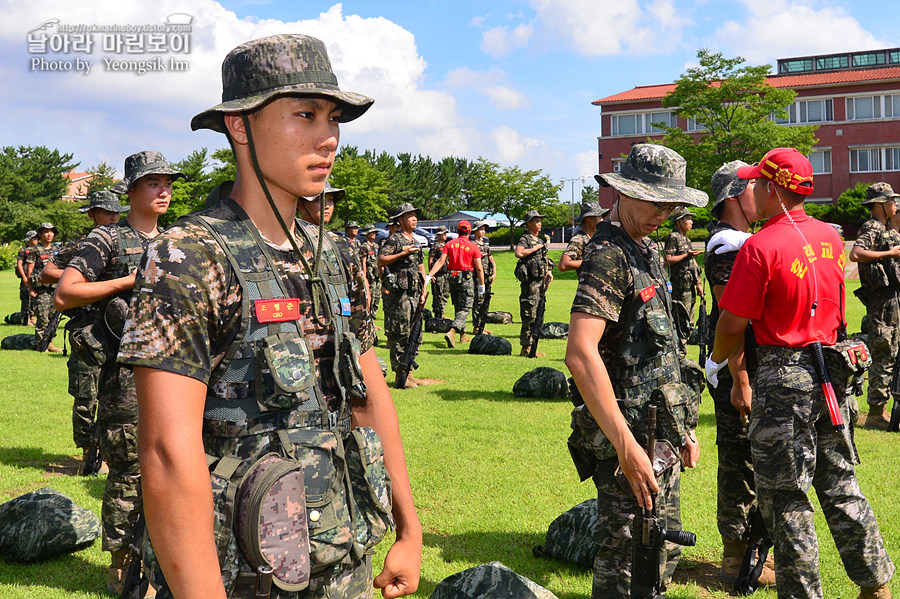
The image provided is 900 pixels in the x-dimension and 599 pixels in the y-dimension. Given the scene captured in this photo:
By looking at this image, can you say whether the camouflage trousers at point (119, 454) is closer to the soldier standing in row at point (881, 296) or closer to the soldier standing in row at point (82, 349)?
the soldier standing in row at point (82, 349)

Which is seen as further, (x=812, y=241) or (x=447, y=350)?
(x=447, y=350)

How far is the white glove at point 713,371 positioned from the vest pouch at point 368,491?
10.2 ft

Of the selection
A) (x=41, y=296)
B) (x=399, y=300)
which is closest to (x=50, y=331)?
(x=41, y=296)

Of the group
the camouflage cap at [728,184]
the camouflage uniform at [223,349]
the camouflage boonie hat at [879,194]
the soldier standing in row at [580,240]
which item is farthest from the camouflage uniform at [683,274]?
the camouflage uniform at [223,349]

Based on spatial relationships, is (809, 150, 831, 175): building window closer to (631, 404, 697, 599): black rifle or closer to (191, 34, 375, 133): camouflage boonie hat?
(631, 404, 697, 599): black rifle

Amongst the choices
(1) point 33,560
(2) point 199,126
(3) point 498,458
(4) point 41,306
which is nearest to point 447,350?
(3) point 498,458

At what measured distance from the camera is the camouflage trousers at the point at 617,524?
3691 mm

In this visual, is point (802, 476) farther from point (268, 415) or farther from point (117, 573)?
point (117, 573)

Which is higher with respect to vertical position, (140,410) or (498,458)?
(140,410)

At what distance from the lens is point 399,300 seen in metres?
12.2

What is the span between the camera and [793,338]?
13.0ft

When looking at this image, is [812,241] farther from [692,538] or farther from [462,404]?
[462,404]

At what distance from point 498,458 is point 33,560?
415cm

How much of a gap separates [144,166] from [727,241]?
3972 mm
